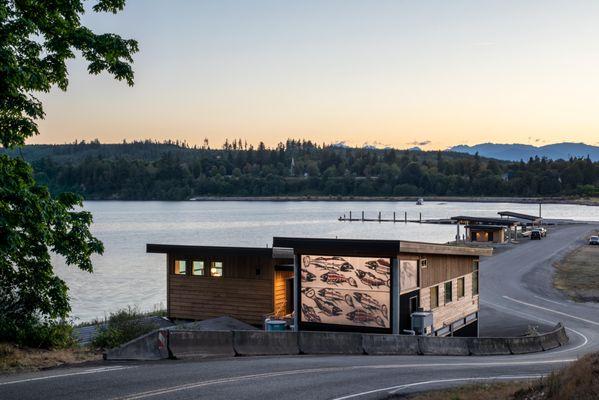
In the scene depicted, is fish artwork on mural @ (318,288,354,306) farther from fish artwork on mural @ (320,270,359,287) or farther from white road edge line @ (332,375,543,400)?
white road edge line @ (332,375,543,400)

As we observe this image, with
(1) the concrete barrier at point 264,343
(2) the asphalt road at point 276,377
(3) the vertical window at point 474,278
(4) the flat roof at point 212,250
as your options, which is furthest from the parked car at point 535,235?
(1) the concrete barrier at point 264,343

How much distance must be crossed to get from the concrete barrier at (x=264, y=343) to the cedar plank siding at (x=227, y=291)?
8.17 m

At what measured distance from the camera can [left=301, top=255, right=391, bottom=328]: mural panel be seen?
1090 inches

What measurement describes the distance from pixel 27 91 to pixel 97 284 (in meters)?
59.5

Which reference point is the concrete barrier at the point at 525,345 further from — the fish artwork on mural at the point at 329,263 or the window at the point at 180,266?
the window at the point at 180,266

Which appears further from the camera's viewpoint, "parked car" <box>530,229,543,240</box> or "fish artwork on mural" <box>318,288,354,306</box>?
"parked car" <box>530,229,543,240</box>

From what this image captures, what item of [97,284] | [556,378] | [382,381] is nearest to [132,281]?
[97,284]

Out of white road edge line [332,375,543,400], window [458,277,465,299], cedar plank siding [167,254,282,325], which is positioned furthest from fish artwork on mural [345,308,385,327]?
window [458,277,465,299]

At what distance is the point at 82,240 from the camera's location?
60.5 ft

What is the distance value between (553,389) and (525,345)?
20.0 metres

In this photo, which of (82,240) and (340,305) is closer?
(82,240)

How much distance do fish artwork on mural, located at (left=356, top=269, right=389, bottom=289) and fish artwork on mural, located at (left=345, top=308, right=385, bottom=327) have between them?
1.27 m

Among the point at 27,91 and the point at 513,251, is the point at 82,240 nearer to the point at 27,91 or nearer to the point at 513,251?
the point at 27,91

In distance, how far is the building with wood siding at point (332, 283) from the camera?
27.7 m
